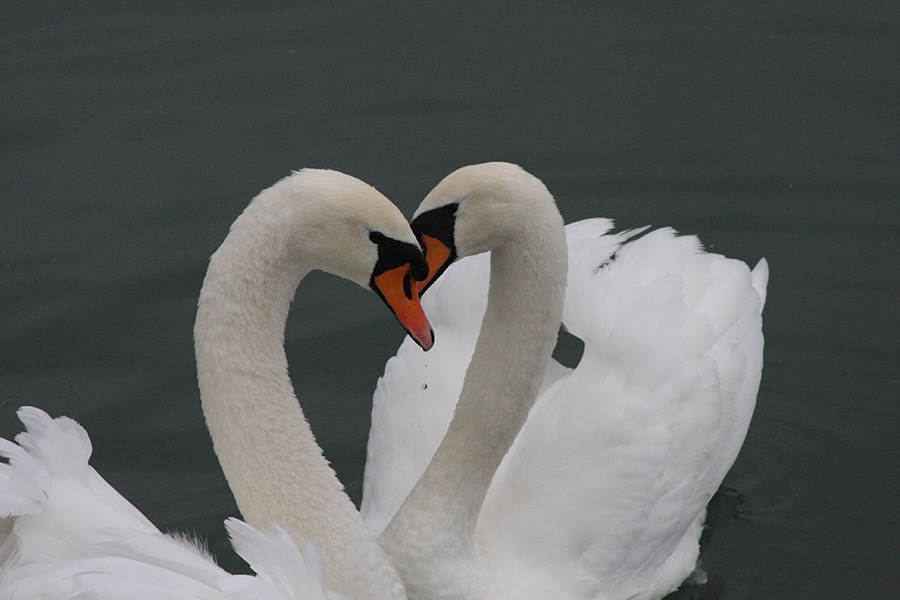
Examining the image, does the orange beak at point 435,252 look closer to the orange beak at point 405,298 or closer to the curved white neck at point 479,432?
the curved white neck at point 479,432

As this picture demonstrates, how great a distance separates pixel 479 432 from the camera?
181 inches

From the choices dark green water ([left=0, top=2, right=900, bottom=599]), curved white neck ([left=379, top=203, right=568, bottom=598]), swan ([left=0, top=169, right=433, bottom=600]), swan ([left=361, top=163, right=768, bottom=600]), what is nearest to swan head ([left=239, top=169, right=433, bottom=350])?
swan ([left=0, top=169, right=433, bottom=600])

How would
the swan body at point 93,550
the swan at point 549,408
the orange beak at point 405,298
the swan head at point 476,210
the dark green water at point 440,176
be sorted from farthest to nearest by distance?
the dark green water at point 440,176 → the swan at point 549,408 → the swan head at point 476,210 → the orange beak at point 405,298 → the swan body at point 93,550

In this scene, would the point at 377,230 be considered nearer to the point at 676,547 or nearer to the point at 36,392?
the point at 676,547

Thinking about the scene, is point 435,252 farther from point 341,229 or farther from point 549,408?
point 549,408

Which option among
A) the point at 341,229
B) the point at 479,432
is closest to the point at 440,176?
the point at 479,432

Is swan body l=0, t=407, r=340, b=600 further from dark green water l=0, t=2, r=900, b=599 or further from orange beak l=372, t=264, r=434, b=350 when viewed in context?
dark green water l=0, t=2, r=900, b=599

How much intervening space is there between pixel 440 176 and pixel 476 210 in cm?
342

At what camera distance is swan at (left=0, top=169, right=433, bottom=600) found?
3.61 metres

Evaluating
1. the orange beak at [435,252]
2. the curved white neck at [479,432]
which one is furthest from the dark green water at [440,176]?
the orange beak at [435,252]

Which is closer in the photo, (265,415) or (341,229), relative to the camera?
(341,229)

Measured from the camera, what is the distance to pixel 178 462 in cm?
585

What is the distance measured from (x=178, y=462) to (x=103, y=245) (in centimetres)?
183

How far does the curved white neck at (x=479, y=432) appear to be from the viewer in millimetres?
4418
